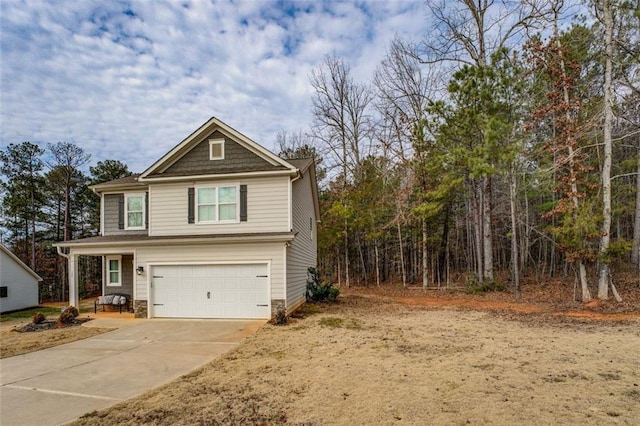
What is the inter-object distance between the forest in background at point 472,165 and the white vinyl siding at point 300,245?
231 inches

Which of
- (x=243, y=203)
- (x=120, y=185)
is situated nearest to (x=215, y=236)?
(x=243, y=203)

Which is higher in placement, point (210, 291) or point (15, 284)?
point (210, 291)

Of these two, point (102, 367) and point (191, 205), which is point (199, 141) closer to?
point (191, 205)

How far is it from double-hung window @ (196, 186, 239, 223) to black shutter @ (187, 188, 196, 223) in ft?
0.43

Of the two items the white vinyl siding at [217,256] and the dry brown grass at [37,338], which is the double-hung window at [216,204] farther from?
the dry brown grass at [37,338]

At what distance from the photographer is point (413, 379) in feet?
17.5

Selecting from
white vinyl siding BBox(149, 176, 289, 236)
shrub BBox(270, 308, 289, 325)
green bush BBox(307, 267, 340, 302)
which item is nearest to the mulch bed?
white vinyl siding BBox(149, 176, 289, 236)

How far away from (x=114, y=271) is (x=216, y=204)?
6198mm

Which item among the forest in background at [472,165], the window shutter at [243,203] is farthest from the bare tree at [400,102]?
the window shutter at [243,203]

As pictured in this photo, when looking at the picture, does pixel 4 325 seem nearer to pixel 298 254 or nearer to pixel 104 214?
pixel 104 214

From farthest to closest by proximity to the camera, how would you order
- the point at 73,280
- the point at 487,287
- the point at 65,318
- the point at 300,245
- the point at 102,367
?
1. the point at 487,287
2. the point at 300,245
3. the point at 73,280
4. the point at 65,318
5. the point at 102,367

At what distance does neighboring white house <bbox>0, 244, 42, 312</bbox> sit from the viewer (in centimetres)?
1644

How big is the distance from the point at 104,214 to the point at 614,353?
16.1 m

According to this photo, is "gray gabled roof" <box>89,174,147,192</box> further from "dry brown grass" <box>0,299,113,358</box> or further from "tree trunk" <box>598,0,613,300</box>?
"tree trunk" <box>598,0,613,300</box>
